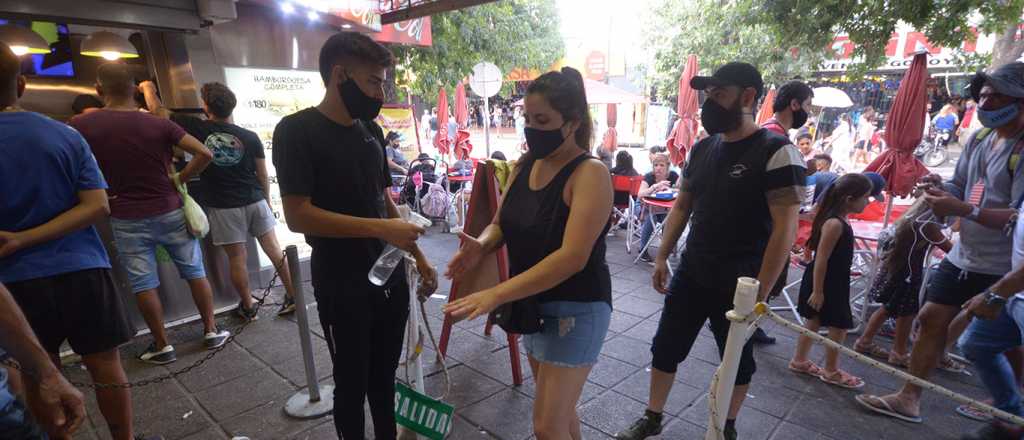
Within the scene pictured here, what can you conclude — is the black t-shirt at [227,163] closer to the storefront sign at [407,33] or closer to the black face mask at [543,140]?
the storefront sign at [407,33]

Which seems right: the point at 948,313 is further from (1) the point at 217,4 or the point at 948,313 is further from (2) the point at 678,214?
(1) the point at 217,4

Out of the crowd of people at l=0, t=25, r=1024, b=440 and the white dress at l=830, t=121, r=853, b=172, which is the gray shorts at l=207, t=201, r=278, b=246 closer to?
the crowd of people at l=0, t=25, r=1024, b=440

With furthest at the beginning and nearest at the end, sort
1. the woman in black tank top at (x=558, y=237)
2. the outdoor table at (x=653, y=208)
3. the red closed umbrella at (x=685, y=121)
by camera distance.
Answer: the red closed umbrella at (x=685, y=121), the outdoor table at (x=653, y=208), the woman in black tank top at (x=558, y=237)

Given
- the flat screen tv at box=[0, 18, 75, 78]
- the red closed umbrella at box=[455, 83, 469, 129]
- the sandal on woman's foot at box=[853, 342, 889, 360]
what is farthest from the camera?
the red closed umbrella at box=[455, 83, 469, 129]

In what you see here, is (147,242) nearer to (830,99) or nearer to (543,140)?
(543,140)

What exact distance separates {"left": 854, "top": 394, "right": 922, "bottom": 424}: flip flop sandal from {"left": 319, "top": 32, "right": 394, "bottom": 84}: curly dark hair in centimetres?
343

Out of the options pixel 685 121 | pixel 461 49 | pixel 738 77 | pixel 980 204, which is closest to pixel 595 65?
pixel 461 49

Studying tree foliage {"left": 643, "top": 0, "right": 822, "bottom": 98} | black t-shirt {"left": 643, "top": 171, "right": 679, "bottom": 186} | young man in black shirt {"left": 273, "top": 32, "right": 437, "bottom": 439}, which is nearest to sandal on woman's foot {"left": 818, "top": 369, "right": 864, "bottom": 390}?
young man in black shirt {"left": 273, "top": 32, "right": 437, "bottom": 439}

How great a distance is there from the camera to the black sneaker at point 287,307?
14.5ft

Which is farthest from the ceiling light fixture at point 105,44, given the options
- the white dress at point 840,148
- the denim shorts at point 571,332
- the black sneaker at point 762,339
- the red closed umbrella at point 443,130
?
the white dress at point 840,148

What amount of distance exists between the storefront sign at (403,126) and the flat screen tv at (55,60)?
406cm

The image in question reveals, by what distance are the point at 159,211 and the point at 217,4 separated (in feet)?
6.89

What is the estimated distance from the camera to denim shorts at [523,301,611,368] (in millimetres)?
1730

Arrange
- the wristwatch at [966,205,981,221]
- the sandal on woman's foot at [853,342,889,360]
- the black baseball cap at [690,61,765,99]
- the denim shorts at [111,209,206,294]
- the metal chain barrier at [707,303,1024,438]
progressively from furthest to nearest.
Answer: the sandal on woman's foot at [853,342,889,360], the denim shorts at [111,209,206,294], the wristwatch at [966,205,981,221], the black baseball cap at [690,61,765,99], the metal chain barrier at [707,303,1024,438]
